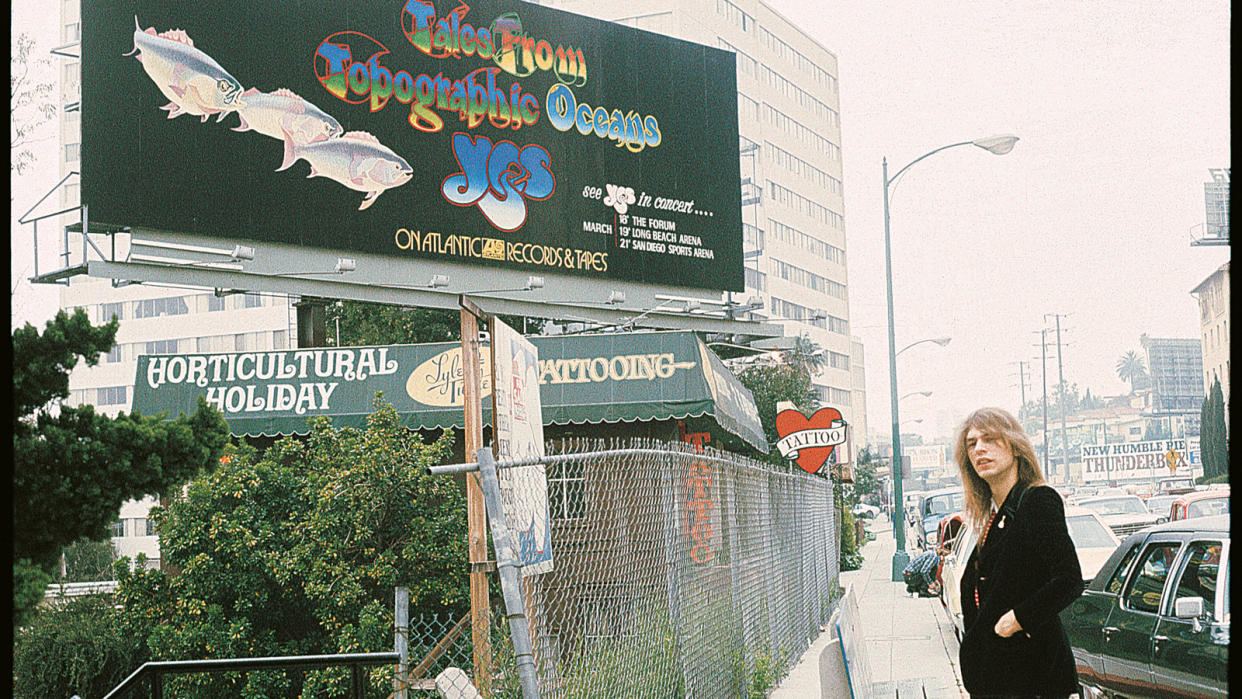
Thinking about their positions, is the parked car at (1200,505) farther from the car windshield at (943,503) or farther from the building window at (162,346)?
the building window at (162,346)

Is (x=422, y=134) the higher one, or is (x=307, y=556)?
(x=422, y=134)

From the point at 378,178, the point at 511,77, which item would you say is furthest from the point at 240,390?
the point at 511,77

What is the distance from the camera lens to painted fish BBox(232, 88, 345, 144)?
1561 centimetres

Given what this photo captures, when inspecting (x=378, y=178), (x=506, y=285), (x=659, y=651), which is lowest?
(x=659, y=651)

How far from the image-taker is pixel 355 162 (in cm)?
1636

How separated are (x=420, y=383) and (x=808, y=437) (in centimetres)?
565

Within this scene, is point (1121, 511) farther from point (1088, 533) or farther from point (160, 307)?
point (160, 307)

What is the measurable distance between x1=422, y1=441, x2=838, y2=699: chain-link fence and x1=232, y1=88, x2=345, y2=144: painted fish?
6.98m

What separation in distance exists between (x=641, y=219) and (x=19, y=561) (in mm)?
16279

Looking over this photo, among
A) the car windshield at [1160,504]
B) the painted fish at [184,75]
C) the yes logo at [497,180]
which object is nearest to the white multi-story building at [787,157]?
the car windshield at [1160,504]

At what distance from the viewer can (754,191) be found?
8044cm

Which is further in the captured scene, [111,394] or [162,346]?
[111,394]

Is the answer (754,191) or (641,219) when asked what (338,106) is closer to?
(641,219)

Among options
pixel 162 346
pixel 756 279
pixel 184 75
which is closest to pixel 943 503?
pixel 184 75
